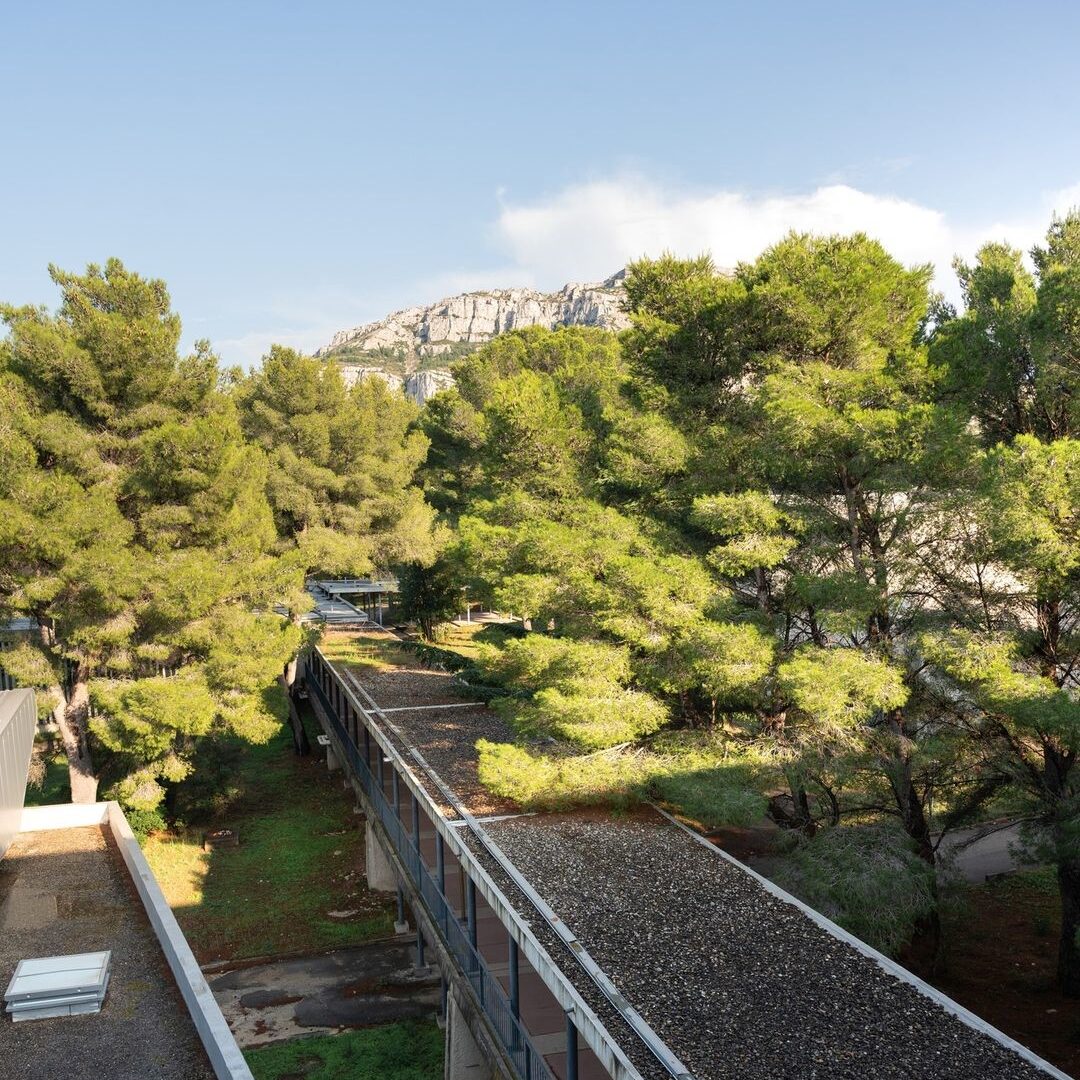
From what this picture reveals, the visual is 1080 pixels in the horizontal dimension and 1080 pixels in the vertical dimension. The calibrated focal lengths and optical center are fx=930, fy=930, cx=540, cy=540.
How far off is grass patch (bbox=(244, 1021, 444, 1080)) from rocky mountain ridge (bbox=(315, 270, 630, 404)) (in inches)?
4033

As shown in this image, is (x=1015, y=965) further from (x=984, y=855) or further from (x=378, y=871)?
(x=378, y=871)

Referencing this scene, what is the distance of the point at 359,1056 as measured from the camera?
38.4ft

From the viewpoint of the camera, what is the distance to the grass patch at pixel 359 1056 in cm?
1130

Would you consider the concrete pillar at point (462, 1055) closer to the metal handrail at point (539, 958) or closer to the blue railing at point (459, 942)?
the blue railing at point (459, 942)

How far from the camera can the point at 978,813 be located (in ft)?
41.4

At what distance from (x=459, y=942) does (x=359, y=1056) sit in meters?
2.23

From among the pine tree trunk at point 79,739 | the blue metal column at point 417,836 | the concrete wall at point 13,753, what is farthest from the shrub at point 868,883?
the pine tree trunk at point 79,739

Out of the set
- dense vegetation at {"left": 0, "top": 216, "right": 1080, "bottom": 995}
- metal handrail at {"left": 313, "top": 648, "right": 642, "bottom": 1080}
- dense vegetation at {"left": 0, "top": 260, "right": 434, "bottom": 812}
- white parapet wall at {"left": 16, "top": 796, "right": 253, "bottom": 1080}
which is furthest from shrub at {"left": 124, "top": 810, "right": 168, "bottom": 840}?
metal handrail at {"left": 313, "top": 648, "right": 642, "bottom": 1080}

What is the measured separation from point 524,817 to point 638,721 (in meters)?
2.07

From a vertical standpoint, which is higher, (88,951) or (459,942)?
(88,951)

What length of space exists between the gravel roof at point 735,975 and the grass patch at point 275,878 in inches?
226

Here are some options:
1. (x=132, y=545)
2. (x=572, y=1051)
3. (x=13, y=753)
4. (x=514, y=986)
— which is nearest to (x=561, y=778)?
(x=514, y=986)

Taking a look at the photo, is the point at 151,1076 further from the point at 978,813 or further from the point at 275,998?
the point at 978,813

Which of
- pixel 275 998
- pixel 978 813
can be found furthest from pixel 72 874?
pixel 978 813
